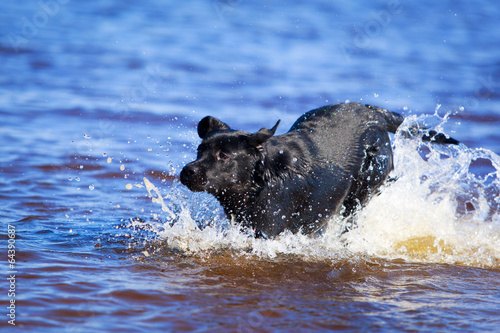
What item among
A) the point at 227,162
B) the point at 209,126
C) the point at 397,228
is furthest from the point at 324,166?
the point at 397,228

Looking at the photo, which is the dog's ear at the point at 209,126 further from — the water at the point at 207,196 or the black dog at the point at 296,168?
the water at the point at 207,196

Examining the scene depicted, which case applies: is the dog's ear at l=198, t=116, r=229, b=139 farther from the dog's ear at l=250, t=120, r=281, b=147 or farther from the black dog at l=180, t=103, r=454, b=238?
the dog's ear at l=250, t=120, r=281, b=147

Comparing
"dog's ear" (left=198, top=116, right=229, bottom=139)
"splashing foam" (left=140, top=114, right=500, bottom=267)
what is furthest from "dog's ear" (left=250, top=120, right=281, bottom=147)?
"splashing foam" (left=140, top=114, right=500, bottom=267)

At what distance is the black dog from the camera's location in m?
5.02

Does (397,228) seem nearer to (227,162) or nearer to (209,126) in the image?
(227,162)

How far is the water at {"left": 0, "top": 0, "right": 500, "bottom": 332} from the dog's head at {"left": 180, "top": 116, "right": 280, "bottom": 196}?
541 mm

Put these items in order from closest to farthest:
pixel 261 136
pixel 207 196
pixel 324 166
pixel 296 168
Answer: pixel 261 136
pixel 296 168
pixel 324 166
pixel 207 196

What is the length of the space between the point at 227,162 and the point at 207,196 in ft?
3.77

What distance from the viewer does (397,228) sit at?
6.17m

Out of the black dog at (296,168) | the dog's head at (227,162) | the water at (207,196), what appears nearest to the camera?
the water at (207,196)

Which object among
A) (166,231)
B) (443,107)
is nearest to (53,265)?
(166,231)

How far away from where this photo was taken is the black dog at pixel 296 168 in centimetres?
502

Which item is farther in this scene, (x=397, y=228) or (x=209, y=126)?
(x=397, y=228)

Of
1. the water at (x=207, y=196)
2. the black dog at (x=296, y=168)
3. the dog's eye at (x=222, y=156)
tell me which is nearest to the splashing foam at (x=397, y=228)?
the water at (x=207, y=196)
